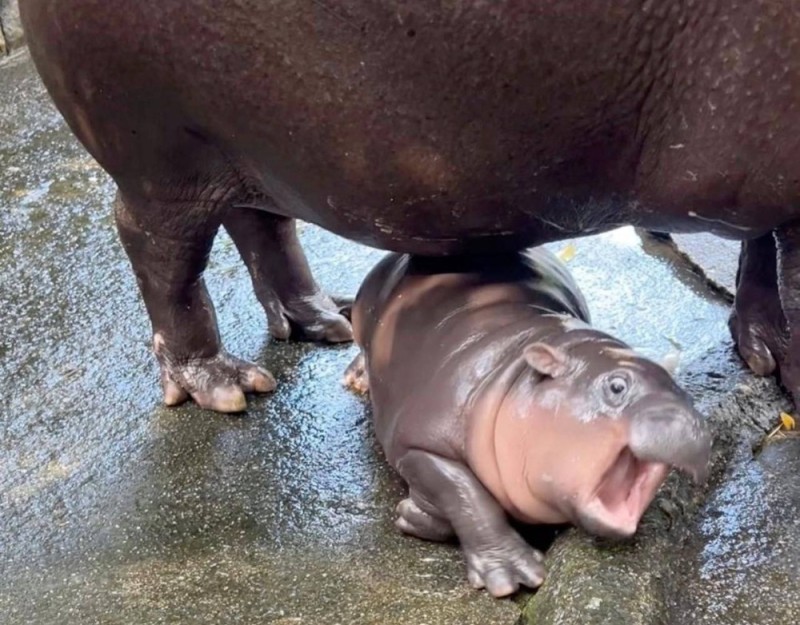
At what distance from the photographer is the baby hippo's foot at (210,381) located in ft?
7.86

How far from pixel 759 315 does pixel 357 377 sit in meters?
0.83

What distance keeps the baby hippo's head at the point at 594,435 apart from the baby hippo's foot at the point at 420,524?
0.53 ft

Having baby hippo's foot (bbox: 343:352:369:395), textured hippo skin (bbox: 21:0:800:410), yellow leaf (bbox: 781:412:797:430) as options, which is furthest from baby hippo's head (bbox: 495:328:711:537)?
baby hippo's foot (bbox: 343:352:369:395)

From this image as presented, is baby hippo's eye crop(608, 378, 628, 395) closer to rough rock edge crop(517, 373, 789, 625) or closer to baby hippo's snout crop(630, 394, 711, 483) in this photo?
baby hippo's snout crop(630, 394, 711, 483)

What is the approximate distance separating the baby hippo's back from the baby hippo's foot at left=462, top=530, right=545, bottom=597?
0.53 ft

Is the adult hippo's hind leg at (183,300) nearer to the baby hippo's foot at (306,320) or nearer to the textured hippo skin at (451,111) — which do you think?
the textured hippo skin at (451,111)

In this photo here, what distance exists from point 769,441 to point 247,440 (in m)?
1.00

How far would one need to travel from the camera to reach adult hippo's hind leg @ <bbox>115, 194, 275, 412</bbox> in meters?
2.16

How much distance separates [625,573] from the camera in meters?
1.69

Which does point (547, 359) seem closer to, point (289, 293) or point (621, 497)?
point (621, 497)

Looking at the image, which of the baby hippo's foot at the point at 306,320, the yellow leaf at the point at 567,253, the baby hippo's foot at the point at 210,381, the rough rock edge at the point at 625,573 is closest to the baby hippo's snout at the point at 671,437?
the rough rock edge at the point at 625,573

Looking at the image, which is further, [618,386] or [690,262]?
[690,262]

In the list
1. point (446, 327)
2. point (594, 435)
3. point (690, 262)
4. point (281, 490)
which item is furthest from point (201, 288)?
point (690, 262)

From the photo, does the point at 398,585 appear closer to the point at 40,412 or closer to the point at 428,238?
the point at 428,238
